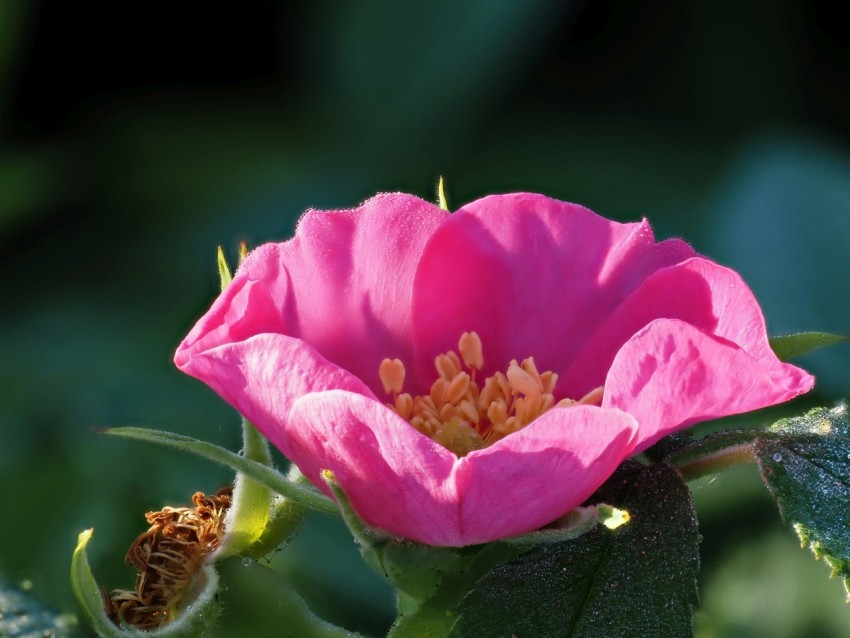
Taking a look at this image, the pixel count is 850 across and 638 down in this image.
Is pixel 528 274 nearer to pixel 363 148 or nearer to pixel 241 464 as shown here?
pixel 241 464

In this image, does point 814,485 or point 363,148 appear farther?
point 363,148

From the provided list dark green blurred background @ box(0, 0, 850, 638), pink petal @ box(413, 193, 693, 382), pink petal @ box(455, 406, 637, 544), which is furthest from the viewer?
dark green blurred background @ box(0, 0, 850, 638)

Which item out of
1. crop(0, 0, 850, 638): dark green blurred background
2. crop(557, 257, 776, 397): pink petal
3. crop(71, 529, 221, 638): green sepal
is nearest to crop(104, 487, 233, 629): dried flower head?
crop(71, 529, 221, 638): green sepal

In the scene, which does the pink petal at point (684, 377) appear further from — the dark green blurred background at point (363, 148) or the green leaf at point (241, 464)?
the dark green blurred background at point (363, 148)

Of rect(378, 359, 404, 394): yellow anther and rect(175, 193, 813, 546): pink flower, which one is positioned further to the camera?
rect(378, 359, 404, 394): yellow anther

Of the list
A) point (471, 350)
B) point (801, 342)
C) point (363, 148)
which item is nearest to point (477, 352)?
point (471, 350)

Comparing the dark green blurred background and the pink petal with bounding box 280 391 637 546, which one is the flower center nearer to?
the pink petal with bounding box 280 391 637 546

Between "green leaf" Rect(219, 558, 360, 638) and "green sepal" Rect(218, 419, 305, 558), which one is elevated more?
"green sepal" Rect(218, 419, 305, 558)
